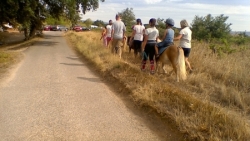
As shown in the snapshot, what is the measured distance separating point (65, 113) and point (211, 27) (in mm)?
33374

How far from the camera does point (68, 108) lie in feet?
15.9

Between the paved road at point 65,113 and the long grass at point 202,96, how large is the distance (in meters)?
0.51

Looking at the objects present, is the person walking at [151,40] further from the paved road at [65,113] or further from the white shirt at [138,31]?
the white shirt at [138,31]

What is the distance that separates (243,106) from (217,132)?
1679mm

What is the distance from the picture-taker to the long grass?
3482 mm

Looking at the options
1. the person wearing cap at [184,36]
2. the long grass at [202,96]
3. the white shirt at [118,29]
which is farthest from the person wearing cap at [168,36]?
the white shirt at [118,29]

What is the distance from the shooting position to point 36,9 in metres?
19.7

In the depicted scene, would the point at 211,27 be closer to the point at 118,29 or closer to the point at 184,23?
the point at 118,29

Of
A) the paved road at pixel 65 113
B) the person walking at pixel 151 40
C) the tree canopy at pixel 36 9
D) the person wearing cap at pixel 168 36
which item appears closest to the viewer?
the paved road at pixel 65 113

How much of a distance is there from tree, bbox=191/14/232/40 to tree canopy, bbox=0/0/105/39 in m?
17.0

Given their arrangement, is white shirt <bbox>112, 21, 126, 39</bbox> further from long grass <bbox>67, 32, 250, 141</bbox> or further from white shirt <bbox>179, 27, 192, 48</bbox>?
white shirt <bbox>179, 27, 192, 48</bbox>

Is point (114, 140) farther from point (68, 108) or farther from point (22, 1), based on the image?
point (22, 1)

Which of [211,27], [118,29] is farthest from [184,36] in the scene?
[211,27]

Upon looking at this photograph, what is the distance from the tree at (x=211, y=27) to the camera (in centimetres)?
3253
